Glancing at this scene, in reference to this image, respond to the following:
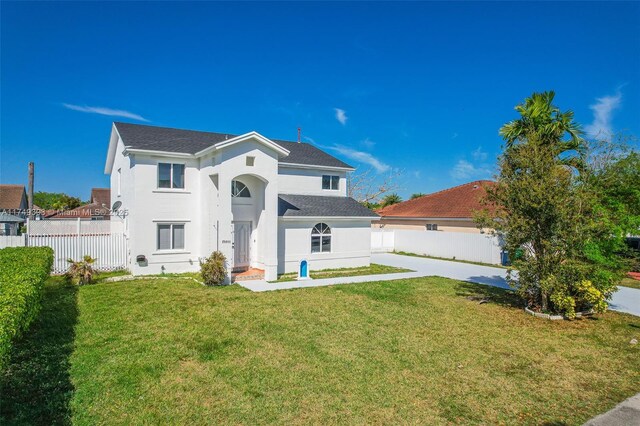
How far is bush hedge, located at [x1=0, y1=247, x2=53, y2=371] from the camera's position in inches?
206

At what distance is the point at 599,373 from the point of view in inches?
287

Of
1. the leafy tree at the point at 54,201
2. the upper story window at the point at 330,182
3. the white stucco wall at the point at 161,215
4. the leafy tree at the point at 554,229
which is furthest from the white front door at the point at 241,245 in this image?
the leafy tree at the point at 54,201

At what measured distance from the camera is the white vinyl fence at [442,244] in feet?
76.3

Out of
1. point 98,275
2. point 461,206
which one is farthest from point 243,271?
point 461,206

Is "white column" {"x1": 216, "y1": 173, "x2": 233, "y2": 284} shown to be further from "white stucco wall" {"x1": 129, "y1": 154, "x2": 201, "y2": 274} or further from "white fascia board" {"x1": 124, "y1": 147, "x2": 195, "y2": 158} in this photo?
"white fascia board" {"x1": 124, "y1": 147, "x2": 195, "y2": 158}

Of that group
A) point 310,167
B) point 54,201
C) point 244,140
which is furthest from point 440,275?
point 54,201

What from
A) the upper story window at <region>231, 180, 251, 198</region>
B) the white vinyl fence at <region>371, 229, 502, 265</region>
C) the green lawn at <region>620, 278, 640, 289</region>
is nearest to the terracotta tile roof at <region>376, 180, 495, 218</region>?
the white vinyl fence at <region>371, 229, 502, 265</region>

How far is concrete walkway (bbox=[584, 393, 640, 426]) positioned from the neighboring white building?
12.4 meters

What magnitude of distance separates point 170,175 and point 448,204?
67.6 ft

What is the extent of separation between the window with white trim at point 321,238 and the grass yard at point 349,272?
43.1 inches

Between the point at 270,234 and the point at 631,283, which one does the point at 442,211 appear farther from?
the point at 270,234

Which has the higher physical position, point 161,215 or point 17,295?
point 161,215

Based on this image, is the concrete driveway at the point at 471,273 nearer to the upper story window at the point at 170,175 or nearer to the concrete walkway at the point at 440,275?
the concrete walkway at the point at 440,275

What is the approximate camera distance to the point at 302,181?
2131 centimetres
